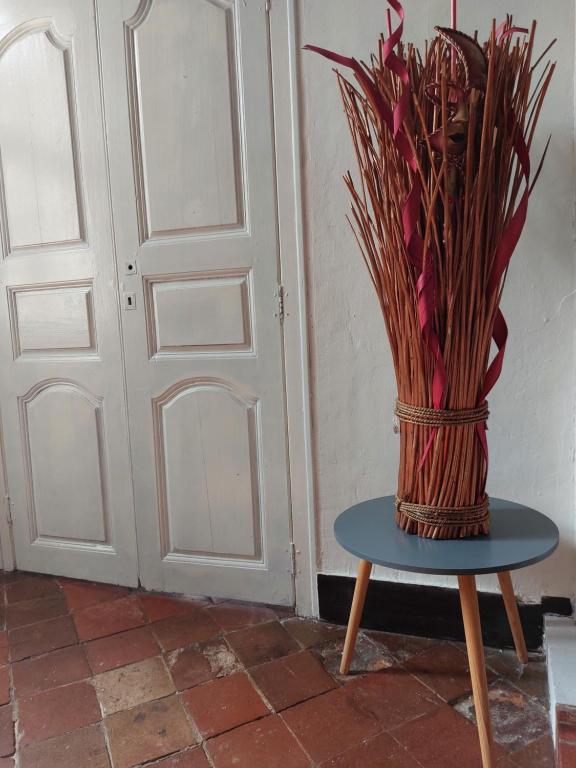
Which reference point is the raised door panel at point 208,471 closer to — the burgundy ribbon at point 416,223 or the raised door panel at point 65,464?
the raised door panel at point 65,464

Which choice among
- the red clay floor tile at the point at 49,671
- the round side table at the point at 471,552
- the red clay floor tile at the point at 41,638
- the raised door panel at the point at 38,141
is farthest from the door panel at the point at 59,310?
the round side table at the point at 471,552

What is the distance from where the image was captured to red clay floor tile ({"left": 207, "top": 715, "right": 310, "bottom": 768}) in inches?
54.7

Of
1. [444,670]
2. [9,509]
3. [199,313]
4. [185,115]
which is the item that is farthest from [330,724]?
[185,115]

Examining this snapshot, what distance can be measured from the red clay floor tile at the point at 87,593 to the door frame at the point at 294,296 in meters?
0.70

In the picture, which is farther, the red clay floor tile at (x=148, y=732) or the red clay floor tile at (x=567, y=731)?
the red clay floor tile at (x=148, y=732)

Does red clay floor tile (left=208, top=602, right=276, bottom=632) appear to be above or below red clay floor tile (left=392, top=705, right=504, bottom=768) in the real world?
below

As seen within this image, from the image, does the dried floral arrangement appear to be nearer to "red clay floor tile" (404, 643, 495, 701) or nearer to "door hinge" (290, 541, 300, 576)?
"red clay floor tile" (404, 643, 495, 701)

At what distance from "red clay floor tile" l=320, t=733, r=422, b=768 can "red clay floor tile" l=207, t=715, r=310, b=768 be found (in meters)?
0.08

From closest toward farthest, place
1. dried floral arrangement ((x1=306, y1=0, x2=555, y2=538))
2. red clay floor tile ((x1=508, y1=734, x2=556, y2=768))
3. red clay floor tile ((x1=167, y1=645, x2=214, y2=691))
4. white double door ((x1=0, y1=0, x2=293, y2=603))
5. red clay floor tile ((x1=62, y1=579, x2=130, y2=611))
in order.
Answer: dried floral arrangement ((x1=306, y1=0, x2=555, y2=538))
red clay floor tile ((x1=508, y1=734, x2=556, y2=768))
red clay floor tile ((x1=167, y1=645, x2=214, y2=691))
white double door ((x1=0, y1=0, x2=293, y2=603))
red clay floor tile ((x1=62, y1=579, x2=130, y2=611))

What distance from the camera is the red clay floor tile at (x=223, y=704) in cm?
152

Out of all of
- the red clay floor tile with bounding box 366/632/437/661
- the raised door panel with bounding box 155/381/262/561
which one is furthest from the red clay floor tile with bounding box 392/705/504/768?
the raised door panel with bounding box 155/381/262/561

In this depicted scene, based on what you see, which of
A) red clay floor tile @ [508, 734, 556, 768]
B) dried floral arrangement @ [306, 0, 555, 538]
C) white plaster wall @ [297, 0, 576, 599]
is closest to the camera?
dried floral arrangement @ [306, 0, 555, 538]

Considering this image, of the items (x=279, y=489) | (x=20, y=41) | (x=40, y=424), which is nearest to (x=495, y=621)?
(x=279, y=489)

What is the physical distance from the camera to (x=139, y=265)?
6.82 ft
